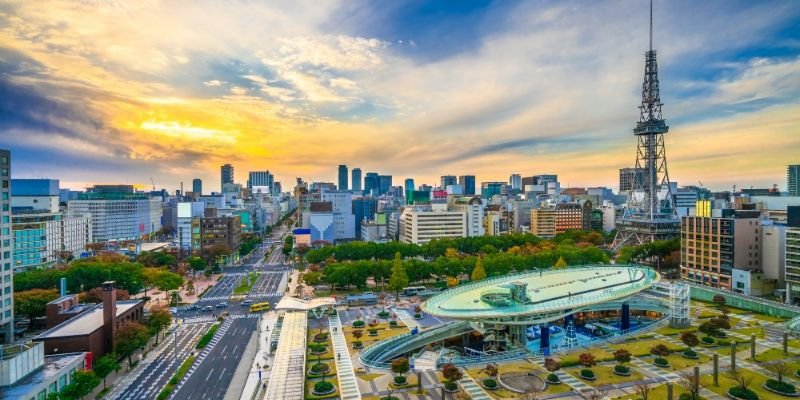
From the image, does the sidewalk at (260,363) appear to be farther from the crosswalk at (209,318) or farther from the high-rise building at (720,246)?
the high-rise building at (720,246)

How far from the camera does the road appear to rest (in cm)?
4306

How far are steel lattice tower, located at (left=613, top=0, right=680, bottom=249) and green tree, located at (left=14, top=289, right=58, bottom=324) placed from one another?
126555mm

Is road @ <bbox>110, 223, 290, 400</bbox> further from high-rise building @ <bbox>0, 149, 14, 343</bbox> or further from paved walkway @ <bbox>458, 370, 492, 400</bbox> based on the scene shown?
paved walkway @ <bbox>458, 370, 492, 400</bbox>

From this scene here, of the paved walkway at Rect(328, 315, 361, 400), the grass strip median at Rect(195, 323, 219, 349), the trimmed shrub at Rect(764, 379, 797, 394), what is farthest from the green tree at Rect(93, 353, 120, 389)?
the trimmed shrub at Rect(764, 379, 797, 394)

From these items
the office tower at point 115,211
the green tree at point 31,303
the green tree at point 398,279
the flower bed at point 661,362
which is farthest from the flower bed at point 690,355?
the office tower at point 115,211

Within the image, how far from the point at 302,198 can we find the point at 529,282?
490 ft

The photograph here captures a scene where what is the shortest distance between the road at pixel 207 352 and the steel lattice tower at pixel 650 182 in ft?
311

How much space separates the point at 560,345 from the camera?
53.5 meters

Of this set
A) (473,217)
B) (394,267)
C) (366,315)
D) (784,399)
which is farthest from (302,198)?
(784,399)

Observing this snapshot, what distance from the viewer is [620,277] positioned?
6219cm

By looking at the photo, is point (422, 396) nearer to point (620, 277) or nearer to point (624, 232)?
point (620, 277)

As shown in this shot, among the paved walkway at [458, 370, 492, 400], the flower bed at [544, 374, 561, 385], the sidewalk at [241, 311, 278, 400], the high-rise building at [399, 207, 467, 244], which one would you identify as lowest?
the sidewalk at [241, 311, 278, 400]

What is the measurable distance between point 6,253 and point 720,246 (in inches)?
4548

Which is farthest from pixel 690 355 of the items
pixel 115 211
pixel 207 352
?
pixel 115 211
